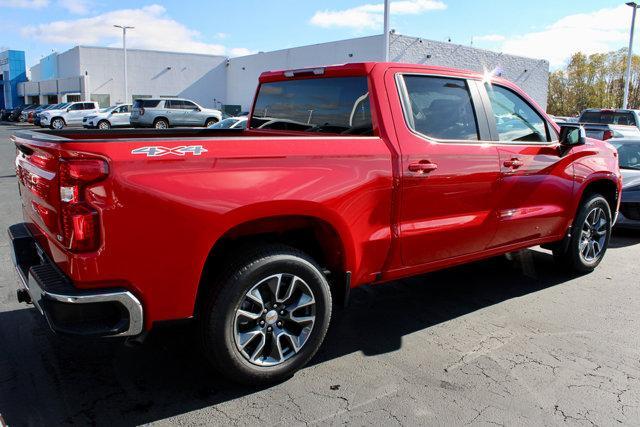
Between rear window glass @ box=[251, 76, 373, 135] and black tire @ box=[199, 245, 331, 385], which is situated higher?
rear window glass @ box=[251, 76, 373, 135]

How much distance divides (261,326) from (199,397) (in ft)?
1.77

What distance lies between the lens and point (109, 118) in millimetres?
33188

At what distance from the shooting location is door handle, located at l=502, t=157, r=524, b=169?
438 centimetres

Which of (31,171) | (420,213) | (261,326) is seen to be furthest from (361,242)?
(31,171)

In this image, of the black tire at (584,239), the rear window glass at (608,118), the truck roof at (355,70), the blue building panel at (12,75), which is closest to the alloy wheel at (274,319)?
the truck roof at (355,70)

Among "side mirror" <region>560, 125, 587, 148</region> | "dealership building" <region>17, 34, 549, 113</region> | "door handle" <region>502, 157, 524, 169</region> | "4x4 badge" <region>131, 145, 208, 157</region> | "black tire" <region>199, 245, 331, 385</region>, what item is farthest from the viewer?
"dealership building" <region>17, 34, 549, 113</region>

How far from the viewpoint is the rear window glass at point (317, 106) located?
3.88 meters

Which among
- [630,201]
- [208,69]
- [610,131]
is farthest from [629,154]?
[208,69]

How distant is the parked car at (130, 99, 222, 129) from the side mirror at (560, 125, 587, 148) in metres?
26.4

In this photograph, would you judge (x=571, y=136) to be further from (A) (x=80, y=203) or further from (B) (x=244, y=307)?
(A) (x=80, y=203)

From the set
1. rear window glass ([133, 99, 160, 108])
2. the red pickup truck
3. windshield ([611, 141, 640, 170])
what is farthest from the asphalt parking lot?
rear window glass ([133, 99, 160, 108])

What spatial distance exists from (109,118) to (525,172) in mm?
32501

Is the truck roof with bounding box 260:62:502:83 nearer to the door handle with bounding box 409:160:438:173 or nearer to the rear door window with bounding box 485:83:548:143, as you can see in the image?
the rear door window with bounding box 485:83:548:143

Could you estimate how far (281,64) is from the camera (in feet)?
143
